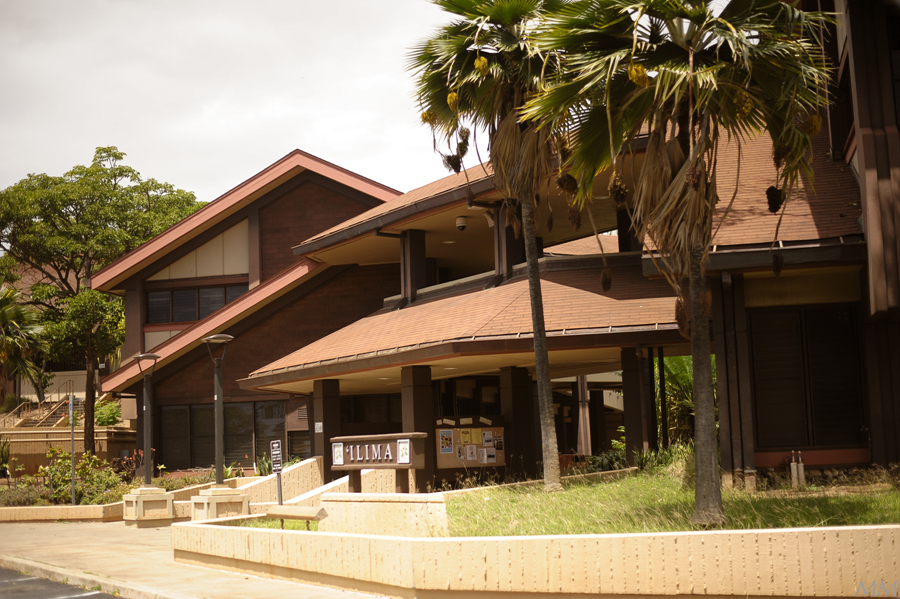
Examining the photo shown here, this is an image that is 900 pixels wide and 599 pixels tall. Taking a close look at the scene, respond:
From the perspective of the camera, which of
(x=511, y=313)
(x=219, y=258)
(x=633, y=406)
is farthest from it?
(x=219, y=258)

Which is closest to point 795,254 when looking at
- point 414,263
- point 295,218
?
point 414,263

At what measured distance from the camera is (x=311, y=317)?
29.0m

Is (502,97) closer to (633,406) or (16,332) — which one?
(633,406)

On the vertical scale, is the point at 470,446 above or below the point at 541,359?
below

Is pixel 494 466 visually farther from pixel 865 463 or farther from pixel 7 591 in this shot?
pixel 7 591

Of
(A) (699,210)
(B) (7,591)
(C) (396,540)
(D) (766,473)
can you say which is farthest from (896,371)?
(B) (7,591)

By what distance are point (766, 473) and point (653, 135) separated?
6605mm

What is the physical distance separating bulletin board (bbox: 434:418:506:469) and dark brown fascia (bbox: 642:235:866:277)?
25.7 ft

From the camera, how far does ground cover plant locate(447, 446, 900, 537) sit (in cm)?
1002

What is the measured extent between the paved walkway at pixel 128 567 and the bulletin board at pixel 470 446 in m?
6.22

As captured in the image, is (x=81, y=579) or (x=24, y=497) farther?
(x=24, y=497)

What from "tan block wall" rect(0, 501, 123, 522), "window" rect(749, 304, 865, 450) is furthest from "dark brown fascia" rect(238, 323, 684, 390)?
"tan block wall" rect(0, 501, 123, 522)

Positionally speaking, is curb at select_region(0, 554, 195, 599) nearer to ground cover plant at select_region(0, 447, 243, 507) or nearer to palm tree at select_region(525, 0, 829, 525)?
palm tree at select_region(525, 0, 829, 525)

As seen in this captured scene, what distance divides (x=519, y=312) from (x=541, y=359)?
2769mm
